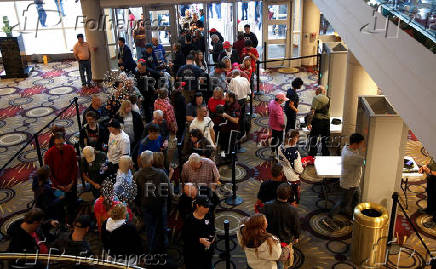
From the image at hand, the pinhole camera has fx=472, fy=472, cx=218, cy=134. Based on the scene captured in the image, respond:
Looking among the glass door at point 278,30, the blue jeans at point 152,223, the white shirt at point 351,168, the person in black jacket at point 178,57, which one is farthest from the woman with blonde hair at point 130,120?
the glass door at point 278,30

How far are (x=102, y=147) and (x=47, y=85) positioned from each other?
7.51 metres

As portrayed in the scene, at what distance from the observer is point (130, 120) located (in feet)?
24.7

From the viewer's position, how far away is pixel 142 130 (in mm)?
7762

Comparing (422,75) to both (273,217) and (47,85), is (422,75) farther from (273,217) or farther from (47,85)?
(47,85)

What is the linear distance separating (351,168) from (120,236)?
10.7 feet

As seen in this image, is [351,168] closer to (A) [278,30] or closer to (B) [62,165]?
(B) [62,165]

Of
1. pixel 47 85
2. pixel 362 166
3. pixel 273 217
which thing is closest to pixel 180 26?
pixel 47 85

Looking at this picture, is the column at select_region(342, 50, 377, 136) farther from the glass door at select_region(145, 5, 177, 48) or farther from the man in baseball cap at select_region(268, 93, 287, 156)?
the glass door at select_region(145, 5, 177, 48)

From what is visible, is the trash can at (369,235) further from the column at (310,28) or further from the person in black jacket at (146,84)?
the column at (310,28)

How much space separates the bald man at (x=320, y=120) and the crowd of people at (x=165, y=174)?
0.06 ft

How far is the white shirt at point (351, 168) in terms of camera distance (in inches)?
248

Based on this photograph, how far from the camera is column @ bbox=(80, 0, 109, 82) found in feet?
42.8

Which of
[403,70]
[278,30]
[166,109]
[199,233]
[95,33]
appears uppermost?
[403,70]

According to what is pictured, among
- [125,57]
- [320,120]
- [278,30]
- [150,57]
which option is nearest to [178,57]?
[150,57]
